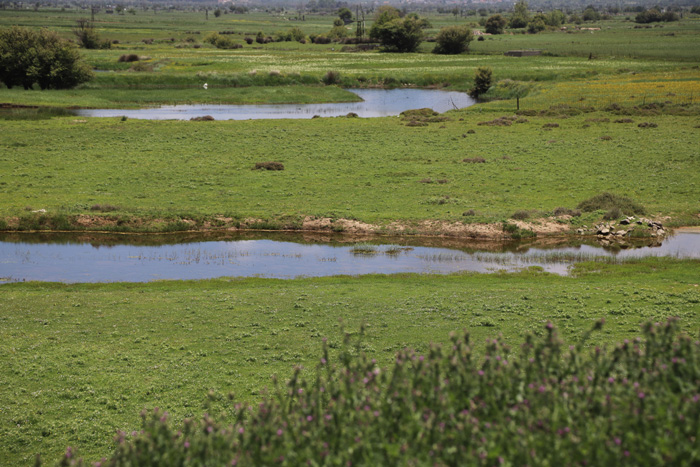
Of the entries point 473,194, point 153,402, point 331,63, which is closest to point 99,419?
point 153,402

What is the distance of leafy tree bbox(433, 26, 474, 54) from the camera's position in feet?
529

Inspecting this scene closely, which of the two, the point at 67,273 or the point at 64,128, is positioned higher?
the point at 64,128

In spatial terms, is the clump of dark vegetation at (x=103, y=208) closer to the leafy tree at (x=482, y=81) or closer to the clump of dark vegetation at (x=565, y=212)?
the clump of dark vegetation at (x=565, y=212)

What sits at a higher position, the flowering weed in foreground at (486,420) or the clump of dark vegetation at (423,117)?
the clump of dark vegetation at (423,117)

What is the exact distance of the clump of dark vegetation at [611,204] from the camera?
39719 millimetres

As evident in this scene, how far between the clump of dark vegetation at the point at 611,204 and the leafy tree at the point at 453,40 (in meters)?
129

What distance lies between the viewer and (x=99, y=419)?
1495 cm

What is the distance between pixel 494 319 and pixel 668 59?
125903 mm

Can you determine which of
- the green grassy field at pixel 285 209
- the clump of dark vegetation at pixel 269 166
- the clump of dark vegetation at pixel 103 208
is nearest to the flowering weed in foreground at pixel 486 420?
the green grassy field at pixel 285 209

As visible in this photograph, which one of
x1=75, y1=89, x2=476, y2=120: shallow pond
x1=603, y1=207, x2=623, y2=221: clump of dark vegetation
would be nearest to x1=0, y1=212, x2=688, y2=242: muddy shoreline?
x1=603, y1=207, x2=623, y2=221: clump of dark vegetation

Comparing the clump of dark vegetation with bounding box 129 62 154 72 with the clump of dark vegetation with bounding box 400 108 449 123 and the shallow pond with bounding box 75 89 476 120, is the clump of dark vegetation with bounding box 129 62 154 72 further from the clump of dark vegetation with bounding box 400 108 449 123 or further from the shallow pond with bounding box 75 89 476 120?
the clump of dark vegetation with bounding box 400 108 449 123

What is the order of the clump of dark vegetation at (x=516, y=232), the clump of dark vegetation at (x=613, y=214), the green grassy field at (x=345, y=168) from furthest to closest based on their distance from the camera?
the green grassy field at (x=345, y=168) → the clump of dark vegetation at (x=613, y=214) → the clump of dark vegetation at (x=516, y=232)

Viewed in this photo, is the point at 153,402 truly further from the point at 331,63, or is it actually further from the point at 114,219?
the point at 331,63

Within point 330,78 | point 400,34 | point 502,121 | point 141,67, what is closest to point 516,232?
point 502,121
